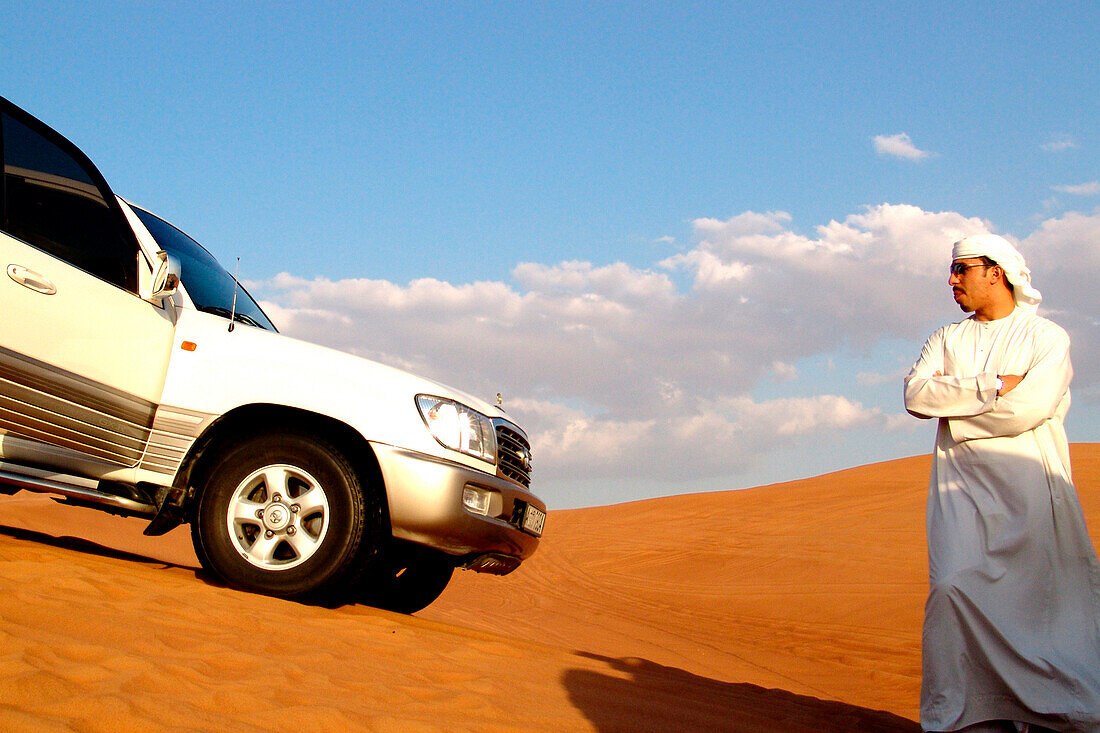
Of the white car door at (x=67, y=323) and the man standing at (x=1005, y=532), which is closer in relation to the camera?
the man standing at (x=1005, y=532)

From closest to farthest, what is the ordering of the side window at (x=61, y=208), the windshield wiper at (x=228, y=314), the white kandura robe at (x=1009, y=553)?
the white kandura robe at (x=1009, y=553)
the side window at (x=61, y=208)
the windshield wiper at (x=228, y=314)

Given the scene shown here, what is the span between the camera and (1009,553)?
3.21m

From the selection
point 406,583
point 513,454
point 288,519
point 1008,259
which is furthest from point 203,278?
point 1008,259

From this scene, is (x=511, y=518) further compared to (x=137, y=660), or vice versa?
(x=511, y=518)

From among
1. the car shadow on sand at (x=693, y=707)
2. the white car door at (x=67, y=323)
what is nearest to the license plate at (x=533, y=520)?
the car shadow on sand at (x=693, y=707)

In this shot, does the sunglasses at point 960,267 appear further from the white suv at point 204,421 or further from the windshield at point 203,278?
the windshield at point 203,278

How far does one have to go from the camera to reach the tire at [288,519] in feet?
14.5

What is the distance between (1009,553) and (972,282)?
3.67ft

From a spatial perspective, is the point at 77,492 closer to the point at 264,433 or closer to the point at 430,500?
the point at 264,433

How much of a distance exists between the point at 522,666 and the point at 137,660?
1789 mm

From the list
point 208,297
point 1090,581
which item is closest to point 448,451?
point 208,297

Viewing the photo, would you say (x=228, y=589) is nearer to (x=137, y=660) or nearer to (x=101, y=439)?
(x=101, y=439)

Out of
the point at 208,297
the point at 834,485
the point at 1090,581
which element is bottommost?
the point at 1090,581

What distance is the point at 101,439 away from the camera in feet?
14.9
